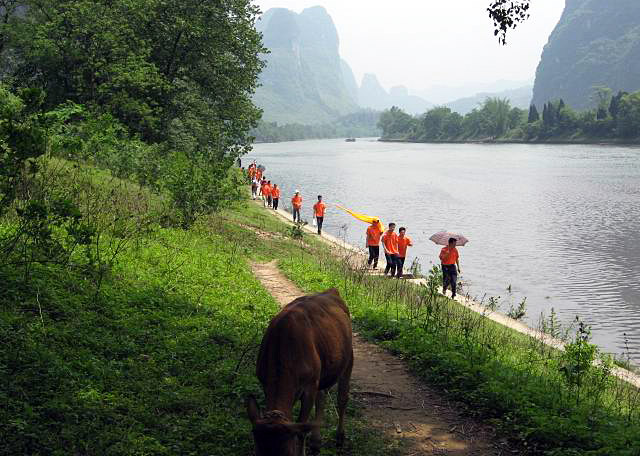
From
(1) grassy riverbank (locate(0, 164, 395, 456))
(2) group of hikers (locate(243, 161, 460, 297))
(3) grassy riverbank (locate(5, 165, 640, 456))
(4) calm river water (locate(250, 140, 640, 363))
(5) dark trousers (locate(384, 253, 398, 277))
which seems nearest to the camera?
(1) grassy riverbank (locate(0, 164, 395, 456))

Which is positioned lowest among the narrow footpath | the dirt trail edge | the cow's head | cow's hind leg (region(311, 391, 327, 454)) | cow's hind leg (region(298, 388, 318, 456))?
the narrow footpath

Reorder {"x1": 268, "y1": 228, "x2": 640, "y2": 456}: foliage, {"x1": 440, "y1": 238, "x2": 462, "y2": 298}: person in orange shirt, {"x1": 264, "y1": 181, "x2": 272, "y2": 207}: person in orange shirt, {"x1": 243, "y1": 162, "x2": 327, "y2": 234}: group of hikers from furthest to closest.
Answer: {"x1": 264, "y1": 181, "x2": 272, "y2": 207}: person in orange shirt < {"x1": 243, "y1": 162, "x2": 327, "y2": 234}: group of hikers < {"x1": 440, "y1": 238, "x2": 462, "y2": 298}: person in orange shirt < {"x1": 268, "y1": 228, "x2": 640, "y2": 456}: foliage

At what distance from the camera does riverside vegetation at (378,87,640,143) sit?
4488 inches

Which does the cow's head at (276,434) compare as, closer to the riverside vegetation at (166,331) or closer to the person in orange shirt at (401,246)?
the riverside vegetation at (166,331)

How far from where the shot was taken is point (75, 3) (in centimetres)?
2586

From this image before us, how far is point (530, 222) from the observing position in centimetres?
4012

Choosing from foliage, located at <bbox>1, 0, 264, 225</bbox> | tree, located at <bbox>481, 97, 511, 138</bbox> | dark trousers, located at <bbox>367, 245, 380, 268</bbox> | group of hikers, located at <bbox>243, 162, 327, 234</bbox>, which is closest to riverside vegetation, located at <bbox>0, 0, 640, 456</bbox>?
dark trousers, located at <bbox>367, 245, 380, 268</bbox>

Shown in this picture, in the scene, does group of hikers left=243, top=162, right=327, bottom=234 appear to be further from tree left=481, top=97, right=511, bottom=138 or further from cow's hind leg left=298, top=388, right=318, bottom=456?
tree left=481, top=97, right=511, bottom=138

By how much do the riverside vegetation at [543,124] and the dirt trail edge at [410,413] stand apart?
118 metres

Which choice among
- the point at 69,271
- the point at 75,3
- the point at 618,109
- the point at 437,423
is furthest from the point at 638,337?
the point at 618,109

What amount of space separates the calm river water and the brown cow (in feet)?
43.2

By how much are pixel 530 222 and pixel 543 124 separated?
10597 centimetres

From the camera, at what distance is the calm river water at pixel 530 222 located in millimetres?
22625

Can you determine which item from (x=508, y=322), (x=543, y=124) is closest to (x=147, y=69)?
(x=508, y=322)
